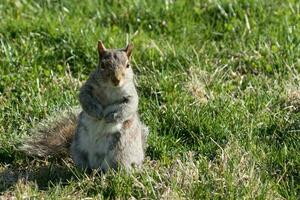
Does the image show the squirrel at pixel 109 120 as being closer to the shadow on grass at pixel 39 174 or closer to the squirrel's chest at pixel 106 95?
the squirrel's chest at pixel 106 95

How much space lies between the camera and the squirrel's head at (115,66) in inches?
179

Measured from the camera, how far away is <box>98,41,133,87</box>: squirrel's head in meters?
4.54

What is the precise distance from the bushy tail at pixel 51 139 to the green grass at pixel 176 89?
63 millimetres

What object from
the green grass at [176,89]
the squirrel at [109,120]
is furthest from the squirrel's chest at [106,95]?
the green grass at [176,89]

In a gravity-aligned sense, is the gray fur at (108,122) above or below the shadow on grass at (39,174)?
above

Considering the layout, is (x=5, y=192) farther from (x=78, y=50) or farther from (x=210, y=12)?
(x=210, y=12)

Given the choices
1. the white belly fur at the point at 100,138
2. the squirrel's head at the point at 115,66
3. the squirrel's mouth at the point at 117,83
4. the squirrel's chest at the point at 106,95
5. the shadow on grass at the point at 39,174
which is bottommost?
the shadow on grass at the point at 39,174

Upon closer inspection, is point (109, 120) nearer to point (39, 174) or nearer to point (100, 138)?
point (100, 138)

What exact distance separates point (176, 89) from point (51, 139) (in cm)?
100

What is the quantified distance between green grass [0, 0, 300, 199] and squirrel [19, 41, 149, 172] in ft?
0.33

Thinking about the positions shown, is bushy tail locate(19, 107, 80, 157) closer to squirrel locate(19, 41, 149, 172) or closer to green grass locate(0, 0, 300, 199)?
green grass locate(0, 0, 300, 199)

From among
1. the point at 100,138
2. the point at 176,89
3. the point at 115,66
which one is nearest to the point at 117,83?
the point at 115,66

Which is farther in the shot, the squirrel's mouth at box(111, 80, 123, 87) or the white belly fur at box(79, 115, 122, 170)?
the white belly fur at box(79, 115, 122, 170)

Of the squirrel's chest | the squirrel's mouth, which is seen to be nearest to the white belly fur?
the squirrel's chest
